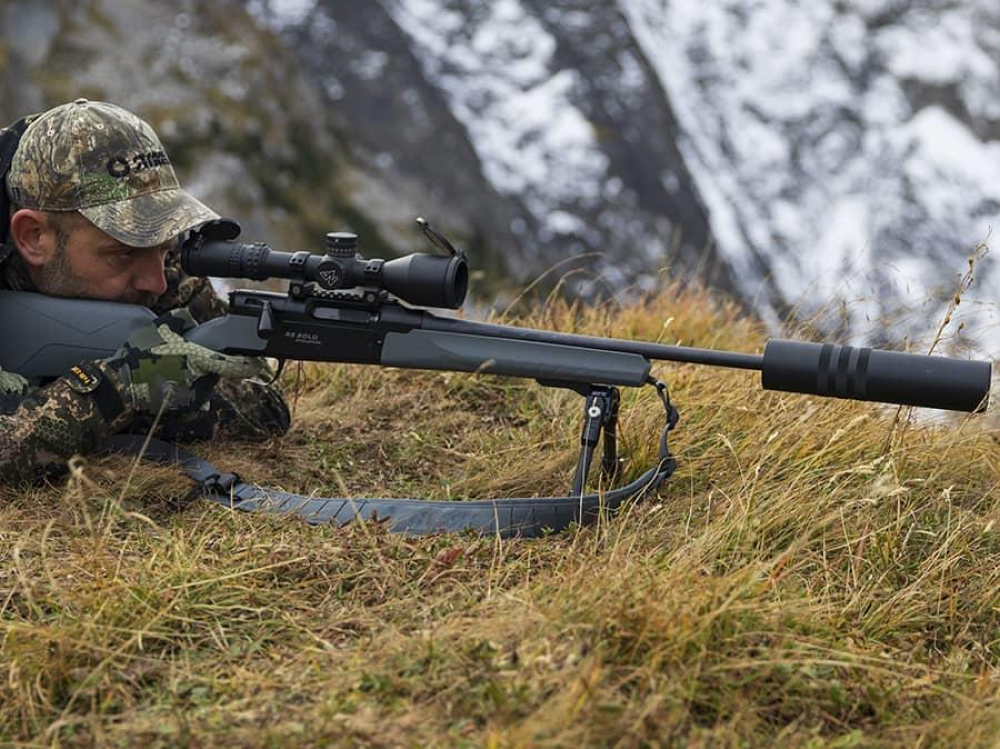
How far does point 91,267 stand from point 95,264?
20mm

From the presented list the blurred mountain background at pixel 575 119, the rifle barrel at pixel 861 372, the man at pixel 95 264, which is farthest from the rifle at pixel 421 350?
the blurred mountain background at pixel 575 119

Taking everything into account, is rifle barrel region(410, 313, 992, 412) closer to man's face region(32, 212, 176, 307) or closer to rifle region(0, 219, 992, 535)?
rifle region(0, 219, 992, 535)

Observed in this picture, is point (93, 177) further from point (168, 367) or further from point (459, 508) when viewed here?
point (459, 508)

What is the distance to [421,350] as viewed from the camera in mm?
4230

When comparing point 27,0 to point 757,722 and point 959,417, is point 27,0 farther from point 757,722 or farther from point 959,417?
point 757,722

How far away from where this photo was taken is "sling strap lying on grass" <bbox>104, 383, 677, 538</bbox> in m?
4.05

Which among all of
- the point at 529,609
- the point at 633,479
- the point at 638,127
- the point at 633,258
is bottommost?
the point at 633,258

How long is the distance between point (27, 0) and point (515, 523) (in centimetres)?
1299

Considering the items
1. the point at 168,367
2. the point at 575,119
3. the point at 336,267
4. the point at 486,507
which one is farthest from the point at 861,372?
the point at 575,119

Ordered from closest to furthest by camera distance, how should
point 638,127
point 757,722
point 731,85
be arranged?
point 757,722 → point 638,127 → point 731,85

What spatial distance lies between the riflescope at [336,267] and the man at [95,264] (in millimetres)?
113

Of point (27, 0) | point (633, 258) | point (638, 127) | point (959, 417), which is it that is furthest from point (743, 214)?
point (959, 417)

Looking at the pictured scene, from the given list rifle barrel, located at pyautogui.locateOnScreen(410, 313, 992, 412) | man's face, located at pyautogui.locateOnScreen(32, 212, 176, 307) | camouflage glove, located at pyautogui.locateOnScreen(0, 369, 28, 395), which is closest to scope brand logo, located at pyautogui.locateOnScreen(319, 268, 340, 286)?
man's face, located at pyautogui.locateOnScreen(32, 212, 176, 307)

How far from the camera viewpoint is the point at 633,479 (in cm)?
451
